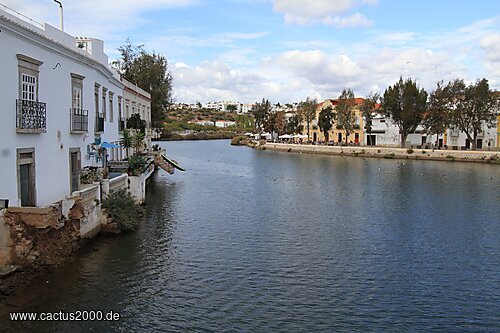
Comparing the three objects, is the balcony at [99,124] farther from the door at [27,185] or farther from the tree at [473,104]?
the tree at [473,104]

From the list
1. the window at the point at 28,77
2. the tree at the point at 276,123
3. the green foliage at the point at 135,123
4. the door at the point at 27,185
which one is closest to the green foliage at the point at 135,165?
the green foliage at the point at 135,123

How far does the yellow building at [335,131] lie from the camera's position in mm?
84125

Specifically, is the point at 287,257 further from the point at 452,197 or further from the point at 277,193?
the point at 452,197

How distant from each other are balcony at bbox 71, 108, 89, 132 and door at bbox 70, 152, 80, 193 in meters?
0.98

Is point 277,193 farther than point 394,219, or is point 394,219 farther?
point 277,193

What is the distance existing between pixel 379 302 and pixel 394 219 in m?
11.2

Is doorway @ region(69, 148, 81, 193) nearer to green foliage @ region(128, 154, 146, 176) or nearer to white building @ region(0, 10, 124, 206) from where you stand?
white building @ region(0, 10, 124, 206)

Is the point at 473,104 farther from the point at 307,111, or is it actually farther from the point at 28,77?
the point at 28,77

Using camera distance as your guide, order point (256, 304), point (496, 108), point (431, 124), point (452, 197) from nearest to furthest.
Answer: point (256, 304), point (452, 197), point (496, 108), point (431, 124)

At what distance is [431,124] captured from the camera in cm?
6625

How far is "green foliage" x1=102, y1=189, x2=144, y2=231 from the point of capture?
19.2 metres

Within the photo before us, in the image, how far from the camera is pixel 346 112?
78562mm

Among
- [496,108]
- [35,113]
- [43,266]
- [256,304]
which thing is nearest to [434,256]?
[256,304]

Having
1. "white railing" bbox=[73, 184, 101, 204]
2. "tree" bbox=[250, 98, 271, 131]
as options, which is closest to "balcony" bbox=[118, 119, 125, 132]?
"white railing" bbox=[73, 184, 101, 204]
